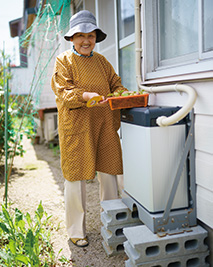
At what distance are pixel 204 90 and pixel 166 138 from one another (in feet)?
1.03

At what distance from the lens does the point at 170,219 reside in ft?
5.41

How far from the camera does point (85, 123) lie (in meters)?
2.17

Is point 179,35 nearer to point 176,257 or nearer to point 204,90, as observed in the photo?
point 204,90

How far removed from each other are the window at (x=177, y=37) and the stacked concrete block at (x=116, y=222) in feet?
3.01

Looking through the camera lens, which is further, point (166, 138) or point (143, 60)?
point (143, 60)

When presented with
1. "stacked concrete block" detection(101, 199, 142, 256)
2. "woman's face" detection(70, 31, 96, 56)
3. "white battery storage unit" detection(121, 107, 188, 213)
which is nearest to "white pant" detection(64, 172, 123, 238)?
"stacked concrete block" detection(101, 199, 142, 256)

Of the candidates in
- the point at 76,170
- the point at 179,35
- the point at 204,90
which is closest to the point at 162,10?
the point at 179,35

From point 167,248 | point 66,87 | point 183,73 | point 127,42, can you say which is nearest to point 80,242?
point 167,248

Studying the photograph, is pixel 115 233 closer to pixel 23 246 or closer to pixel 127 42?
pixel 23 246

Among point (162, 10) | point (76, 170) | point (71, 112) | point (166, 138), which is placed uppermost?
point (162, 10)

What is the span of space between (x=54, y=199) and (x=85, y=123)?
154 centimetres

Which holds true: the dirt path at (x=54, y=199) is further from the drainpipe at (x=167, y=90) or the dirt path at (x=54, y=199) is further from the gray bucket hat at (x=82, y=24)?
the gray bucket hat at (x=82, y=24)

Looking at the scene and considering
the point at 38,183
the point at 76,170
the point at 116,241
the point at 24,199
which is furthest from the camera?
the point at 38,183

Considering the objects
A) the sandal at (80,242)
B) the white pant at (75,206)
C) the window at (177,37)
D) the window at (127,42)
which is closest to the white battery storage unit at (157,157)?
the window at (177,37)
